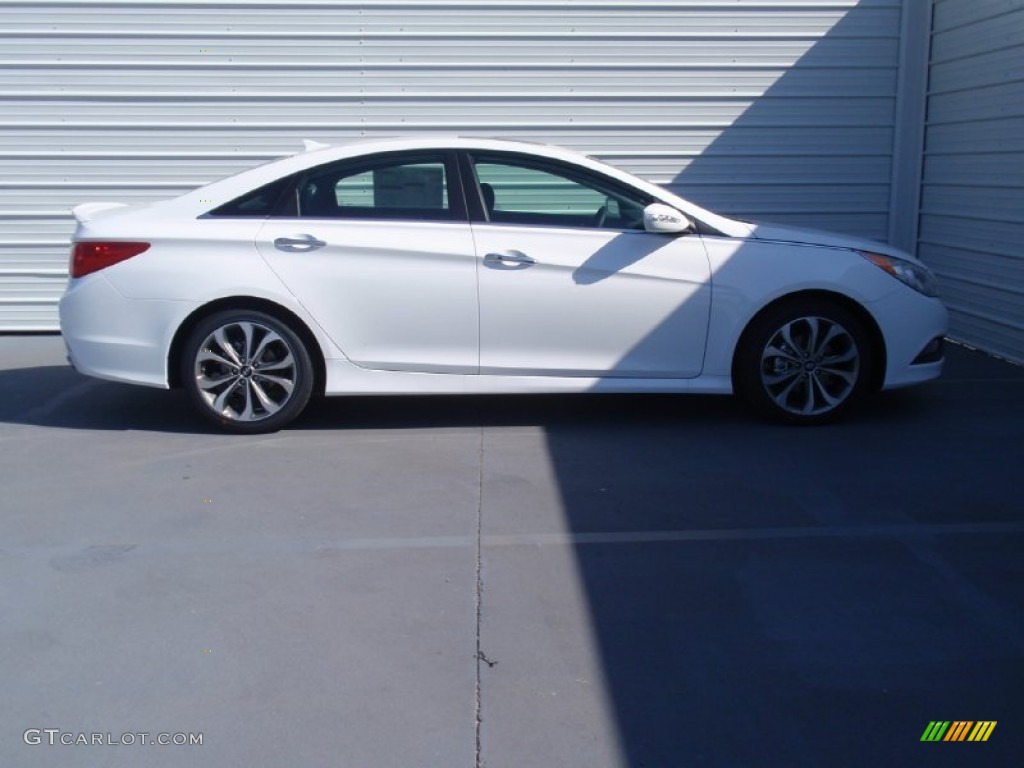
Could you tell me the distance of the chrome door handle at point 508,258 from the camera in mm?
6539

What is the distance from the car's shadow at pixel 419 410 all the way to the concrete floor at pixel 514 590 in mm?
52

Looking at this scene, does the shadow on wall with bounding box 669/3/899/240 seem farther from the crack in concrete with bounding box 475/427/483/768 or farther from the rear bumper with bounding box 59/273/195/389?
the rear bumper with bounding box 59/273/195/389

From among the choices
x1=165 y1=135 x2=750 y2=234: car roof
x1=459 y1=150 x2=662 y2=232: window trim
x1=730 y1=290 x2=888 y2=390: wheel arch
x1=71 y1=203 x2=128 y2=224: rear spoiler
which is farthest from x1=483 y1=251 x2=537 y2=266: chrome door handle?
x1=71 y1=203 x2=128 y2=224: rear spoiler

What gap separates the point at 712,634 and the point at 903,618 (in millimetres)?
A: 694

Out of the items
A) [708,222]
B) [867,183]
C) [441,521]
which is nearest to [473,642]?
[441,521]

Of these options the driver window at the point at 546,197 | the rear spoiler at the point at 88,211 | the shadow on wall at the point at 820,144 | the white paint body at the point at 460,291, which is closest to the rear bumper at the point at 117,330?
the white paint body at the point at 460,291

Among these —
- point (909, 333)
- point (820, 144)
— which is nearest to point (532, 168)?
point (909, 333)

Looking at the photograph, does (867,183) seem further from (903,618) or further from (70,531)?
(70,531)

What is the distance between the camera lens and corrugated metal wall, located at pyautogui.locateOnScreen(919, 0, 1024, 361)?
8508 mm

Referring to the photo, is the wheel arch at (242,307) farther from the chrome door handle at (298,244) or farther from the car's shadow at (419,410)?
the car's shadow at (419,410)

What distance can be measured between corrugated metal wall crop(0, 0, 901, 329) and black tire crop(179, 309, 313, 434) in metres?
3.51

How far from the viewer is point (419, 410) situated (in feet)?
24.4

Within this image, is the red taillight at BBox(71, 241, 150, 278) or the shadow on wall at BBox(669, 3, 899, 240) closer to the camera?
the red taillight at BBox(71, 241, 150, 278)

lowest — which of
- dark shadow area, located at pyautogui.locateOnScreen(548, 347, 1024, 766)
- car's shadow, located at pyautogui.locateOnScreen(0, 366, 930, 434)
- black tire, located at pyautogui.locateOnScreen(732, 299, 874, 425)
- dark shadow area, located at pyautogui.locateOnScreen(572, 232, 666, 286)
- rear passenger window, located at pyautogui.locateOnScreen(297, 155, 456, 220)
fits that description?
car's shadow, located at pyautogui.locateOnScreen(0, 366, 930, 434)
